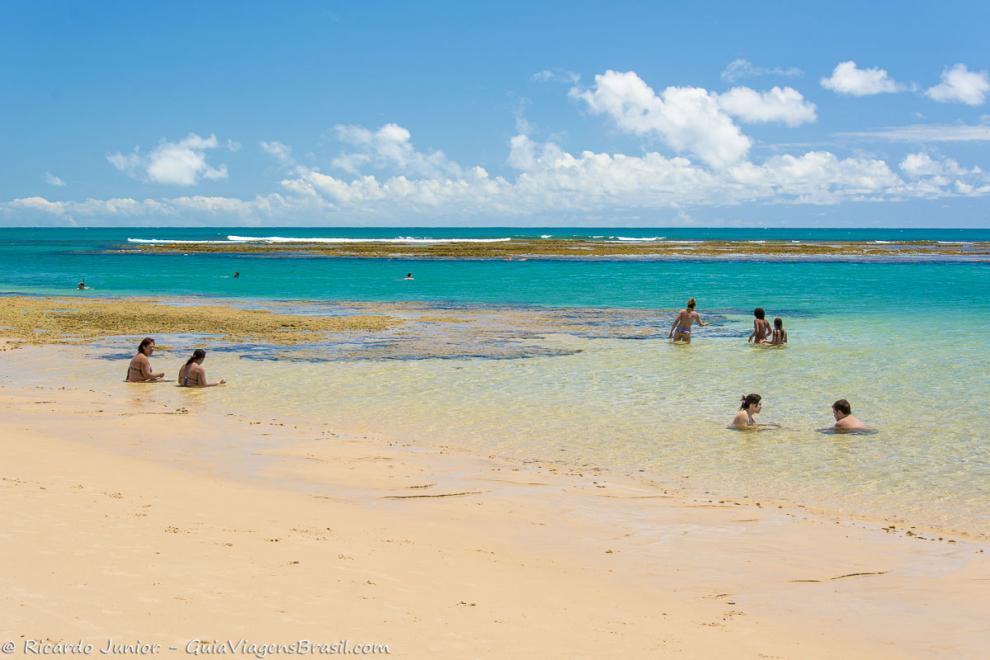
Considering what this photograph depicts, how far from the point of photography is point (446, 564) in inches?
315

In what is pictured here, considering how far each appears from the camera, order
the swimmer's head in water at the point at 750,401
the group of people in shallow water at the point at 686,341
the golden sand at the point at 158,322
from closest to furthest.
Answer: the group of people in shallow water at the point at 686,341 < the swimmer's head in water at the point at 750,401 < the golden sand at the point at 158,322

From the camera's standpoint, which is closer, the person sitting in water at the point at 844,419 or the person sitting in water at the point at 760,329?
the person sitting in water at the point at 844,419

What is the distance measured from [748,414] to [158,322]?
22.3 m

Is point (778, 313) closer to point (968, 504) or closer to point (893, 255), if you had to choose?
point (968, 504)

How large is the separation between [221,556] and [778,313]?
3225 cm

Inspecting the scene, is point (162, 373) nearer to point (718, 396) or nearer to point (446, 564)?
point (718, 396)

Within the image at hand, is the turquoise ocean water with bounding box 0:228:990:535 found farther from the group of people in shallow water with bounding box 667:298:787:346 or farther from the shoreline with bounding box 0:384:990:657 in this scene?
the shoreline with bounding box 0:384:990:657

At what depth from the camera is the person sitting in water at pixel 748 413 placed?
14734 mm

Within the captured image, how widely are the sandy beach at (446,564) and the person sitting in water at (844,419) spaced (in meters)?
4.32

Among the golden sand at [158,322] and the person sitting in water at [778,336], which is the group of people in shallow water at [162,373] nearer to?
the golden sand at [158,322]

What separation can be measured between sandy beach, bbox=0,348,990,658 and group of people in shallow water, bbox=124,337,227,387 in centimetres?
588

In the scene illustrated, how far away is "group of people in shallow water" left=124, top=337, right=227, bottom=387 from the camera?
18.5m

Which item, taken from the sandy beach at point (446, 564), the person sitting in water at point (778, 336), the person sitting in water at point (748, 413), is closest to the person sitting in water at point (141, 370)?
the sandy beach at point (446, 564)

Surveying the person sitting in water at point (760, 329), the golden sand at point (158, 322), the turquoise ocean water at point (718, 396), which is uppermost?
the person sitting in water at point (760, 329)
